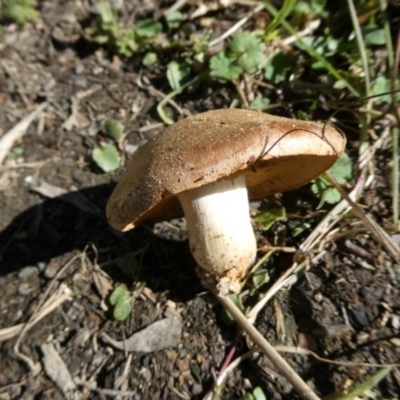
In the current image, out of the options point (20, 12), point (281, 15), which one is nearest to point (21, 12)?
point (20, 12)

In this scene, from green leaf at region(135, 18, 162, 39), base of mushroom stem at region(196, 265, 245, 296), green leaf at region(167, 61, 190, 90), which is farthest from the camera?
green leaf at region(135, 18, 162, 39)

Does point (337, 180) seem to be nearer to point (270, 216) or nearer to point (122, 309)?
point (270, 216)

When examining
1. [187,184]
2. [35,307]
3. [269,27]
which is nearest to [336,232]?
[187,184]

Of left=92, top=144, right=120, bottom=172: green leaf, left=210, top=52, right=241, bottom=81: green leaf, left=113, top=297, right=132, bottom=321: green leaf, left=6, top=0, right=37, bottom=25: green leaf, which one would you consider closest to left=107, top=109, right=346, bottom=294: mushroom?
left=113, top=297, right=132, bottom=321: green leaf

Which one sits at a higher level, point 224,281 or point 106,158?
point 106,158

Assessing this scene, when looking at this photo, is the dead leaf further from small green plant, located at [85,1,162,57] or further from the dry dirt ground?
small green plant, located at [85,1,162,57]

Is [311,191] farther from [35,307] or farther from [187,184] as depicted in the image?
[35,307]

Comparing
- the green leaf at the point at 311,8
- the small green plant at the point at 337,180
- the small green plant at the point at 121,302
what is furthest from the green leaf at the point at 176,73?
the small green plant at the point at 121,302
